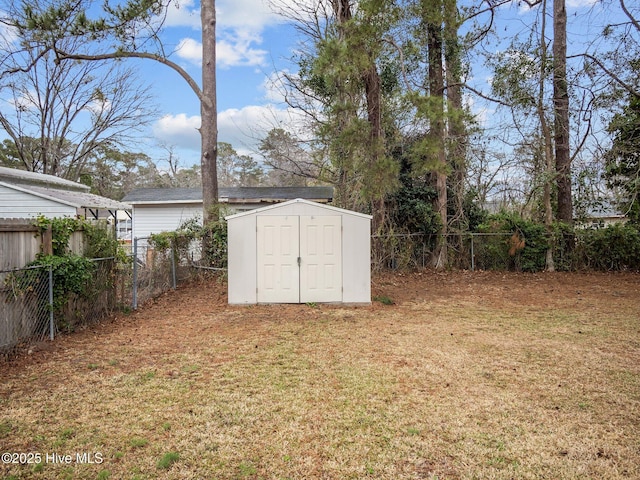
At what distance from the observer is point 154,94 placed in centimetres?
2173

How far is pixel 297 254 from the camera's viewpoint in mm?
8281

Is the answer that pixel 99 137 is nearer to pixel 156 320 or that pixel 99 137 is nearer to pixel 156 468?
pixel 156 320

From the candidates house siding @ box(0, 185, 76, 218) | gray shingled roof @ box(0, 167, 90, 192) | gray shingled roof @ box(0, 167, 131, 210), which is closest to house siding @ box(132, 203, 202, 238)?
gray shingled roof @ box(0, 167, 131, 210)

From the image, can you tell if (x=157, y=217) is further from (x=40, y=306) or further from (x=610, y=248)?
(x=610, y=248)

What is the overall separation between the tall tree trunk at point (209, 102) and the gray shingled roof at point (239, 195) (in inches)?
208

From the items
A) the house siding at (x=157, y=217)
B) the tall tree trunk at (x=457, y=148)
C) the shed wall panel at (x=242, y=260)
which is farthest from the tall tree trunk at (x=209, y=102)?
the house siding at (x=157, y=217)

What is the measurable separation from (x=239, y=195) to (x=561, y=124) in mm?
12397

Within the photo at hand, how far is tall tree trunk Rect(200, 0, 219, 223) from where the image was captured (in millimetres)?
11828

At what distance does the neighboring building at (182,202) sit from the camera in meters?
17.7

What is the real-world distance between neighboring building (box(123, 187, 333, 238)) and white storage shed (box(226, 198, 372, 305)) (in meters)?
9.18

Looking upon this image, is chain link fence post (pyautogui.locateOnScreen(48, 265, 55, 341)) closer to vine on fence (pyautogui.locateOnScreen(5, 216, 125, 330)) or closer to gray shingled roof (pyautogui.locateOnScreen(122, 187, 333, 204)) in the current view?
vine on fence (pyautogui.locateOnScreen(5, 216, 125, 330))

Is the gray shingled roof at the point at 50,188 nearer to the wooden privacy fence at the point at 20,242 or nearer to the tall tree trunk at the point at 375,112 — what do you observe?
the wooden privacy fence at the point at 20,242

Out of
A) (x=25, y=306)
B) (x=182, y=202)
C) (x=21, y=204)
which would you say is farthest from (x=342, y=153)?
(x=21, y=204)

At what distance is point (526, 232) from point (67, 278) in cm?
1215
